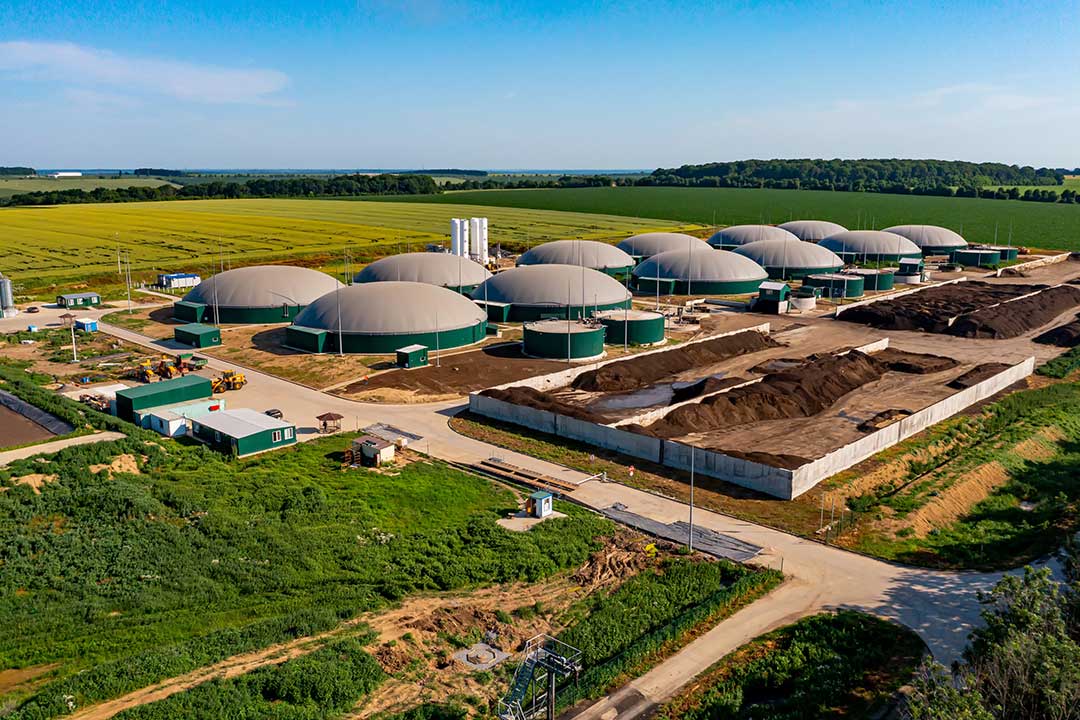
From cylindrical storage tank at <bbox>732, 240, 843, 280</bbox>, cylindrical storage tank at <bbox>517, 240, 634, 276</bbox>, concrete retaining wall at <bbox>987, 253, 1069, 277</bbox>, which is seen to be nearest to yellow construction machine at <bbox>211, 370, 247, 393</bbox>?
cylindrical storage tank at <bbox>517, 240, 634, 276</bbox>

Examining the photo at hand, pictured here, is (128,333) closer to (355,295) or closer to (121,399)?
(355,295)

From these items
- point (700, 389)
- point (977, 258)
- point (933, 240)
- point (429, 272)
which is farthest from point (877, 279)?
point (700, 389)

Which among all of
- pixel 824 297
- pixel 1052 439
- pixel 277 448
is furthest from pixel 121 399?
pixel 824 297

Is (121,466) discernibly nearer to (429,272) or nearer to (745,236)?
(429,272)

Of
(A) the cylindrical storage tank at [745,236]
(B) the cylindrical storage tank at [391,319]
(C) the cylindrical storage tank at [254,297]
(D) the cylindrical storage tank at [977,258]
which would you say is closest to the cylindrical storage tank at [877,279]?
(A) the cylindrical storage tank at [745,236]

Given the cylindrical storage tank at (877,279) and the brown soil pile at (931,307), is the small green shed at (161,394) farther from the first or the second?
the cylindrical storage tank at (877,279)

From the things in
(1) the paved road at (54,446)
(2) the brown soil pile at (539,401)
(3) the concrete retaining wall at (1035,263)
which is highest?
(3) the concrete retaining wall at (1035,263)
